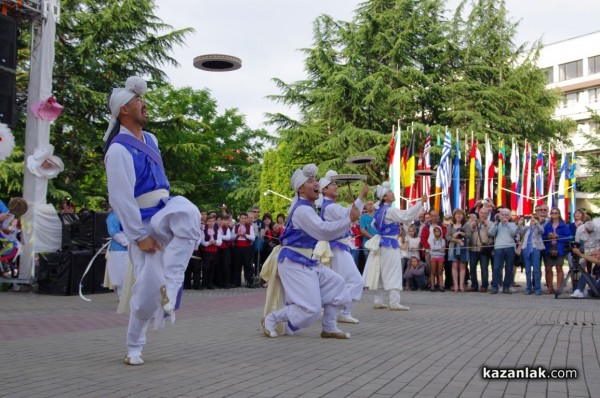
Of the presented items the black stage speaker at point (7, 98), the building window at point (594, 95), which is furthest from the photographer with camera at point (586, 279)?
the building window at point (594, 95)

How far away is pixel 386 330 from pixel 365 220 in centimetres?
666

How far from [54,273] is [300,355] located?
10.3 metres

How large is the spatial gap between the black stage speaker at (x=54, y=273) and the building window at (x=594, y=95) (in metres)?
59.8

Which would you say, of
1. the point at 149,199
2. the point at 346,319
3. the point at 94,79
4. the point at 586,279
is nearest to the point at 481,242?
the point at 586,279

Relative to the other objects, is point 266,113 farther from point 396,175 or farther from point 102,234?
point 102,234

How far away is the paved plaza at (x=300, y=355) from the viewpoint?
4.72 metres

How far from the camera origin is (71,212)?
15633mm

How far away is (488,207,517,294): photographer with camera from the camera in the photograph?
16.2 meters

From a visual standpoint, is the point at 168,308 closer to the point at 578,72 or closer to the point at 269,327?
the point at 269,327

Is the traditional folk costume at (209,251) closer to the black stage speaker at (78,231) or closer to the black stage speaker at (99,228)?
the black stage speaker at (99,228)

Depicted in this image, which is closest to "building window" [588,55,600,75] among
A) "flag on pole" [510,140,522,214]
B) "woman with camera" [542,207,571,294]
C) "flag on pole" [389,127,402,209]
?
"flag on pole" [510,140,522,214]

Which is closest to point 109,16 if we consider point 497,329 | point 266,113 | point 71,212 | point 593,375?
point 266,113

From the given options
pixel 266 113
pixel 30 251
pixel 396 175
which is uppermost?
pixel 266 113

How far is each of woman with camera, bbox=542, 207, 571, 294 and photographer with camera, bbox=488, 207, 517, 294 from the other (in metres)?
0.76
